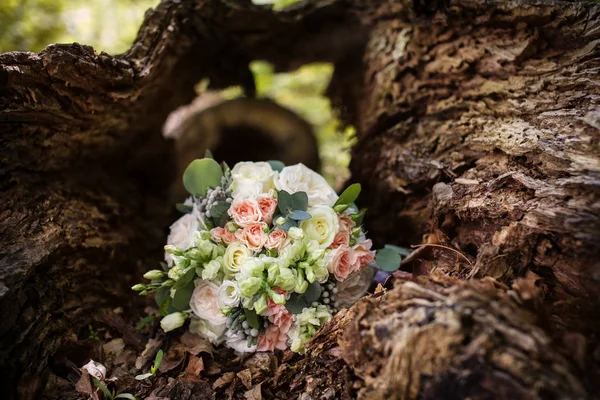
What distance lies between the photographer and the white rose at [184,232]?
51.8 inches

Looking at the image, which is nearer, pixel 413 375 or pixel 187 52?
pixel 413 375

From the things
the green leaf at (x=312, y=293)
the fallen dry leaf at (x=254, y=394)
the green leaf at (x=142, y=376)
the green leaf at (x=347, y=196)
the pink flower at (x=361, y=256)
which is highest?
the green leaf at (x=347, y=196)

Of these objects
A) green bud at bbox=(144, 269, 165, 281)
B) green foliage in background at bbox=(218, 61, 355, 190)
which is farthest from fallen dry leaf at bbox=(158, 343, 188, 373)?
green foliage in background at bbox=(218, 61, 355, 190)

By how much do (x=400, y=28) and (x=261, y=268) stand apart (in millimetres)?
1231

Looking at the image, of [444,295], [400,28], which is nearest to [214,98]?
[400,28]

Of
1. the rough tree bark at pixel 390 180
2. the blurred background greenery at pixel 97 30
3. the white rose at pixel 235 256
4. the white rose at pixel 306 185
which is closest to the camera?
the rough tree bark at pixel 390 180

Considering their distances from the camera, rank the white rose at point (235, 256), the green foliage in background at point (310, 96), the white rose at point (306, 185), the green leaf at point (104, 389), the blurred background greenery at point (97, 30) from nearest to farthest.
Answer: the green leaf at point (104, 389)
the white rose at point (235, 256)
the white rose at point (306, 185)
the blurred background greenery at point (97, 30)
the green foliage in background at point (310, 96)

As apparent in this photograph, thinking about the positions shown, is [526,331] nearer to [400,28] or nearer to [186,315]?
[186,315]

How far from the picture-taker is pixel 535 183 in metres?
1.06

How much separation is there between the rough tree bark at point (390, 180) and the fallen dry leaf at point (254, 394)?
0.03 meters

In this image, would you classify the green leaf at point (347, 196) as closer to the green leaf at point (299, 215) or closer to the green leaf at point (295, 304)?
the green leaf at point (299, 215)

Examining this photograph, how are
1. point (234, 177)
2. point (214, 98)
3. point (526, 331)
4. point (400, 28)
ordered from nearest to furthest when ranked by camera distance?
point (526, 331), point (234, 177), point (400, 28), point (214, 98)

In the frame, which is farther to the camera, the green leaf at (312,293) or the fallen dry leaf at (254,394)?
the green leaf at (312,293)

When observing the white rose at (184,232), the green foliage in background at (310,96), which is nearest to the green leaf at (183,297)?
the white rose at (184,232)
